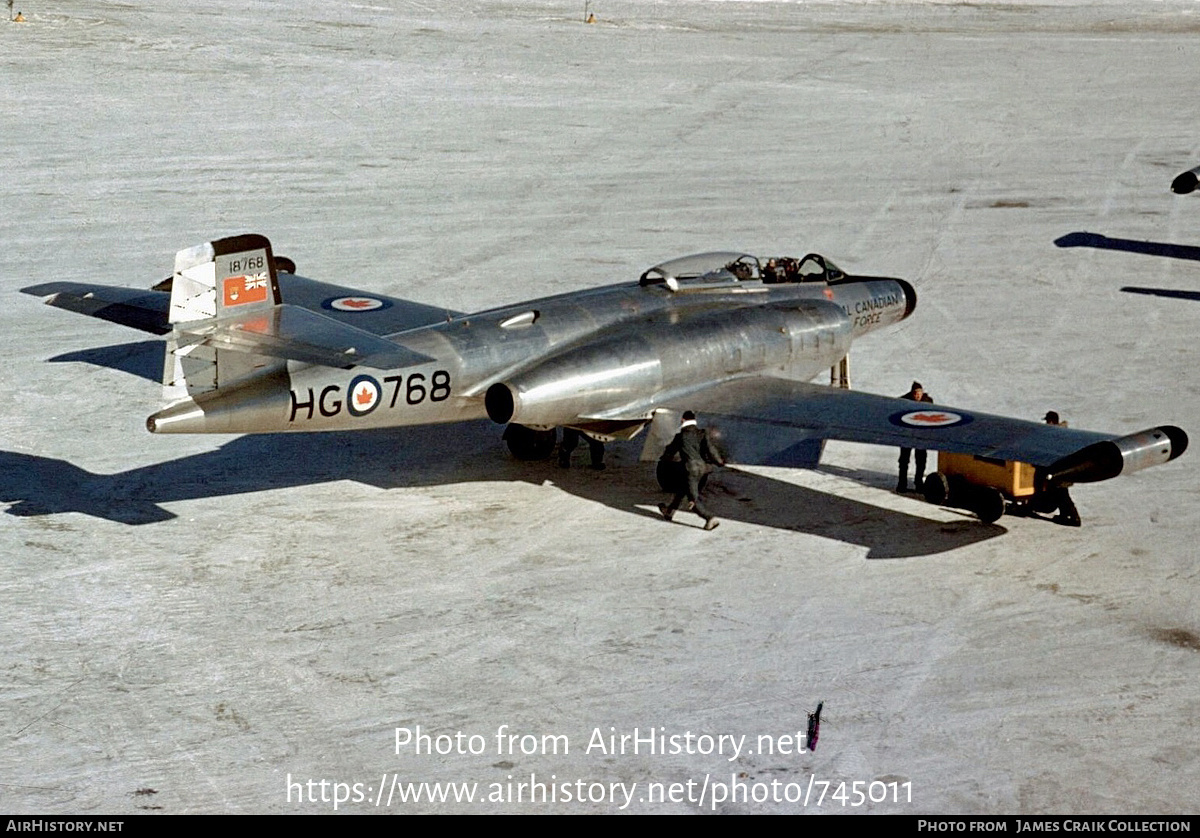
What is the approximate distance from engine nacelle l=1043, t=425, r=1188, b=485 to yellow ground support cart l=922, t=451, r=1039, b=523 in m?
1.42

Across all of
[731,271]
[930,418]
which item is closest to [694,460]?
[930,418]

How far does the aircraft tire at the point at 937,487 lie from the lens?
71.8ft

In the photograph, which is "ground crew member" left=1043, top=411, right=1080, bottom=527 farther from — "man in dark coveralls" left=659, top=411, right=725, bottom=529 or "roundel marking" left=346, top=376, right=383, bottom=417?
"roundel marking" left=346, top=376, right=383, bottom=417

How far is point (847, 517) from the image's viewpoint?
72.0ft

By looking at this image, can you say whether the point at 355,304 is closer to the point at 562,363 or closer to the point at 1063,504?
the point at 562,363

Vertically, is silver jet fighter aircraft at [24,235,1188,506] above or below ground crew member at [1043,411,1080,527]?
above

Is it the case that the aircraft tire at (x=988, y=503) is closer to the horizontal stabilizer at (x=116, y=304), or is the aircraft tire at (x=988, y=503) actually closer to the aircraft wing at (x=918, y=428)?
the aircraft wing at (x=918, y=428)

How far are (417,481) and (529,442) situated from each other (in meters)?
1.88

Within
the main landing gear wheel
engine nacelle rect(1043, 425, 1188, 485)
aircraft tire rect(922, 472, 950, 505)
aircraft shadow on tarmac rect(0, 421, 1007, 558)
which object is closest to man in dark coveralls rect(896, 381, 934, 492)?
aircraft tire rect(922, 472, 950, 505)

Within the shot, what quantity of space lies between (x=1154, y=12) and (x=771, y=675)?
218 ft

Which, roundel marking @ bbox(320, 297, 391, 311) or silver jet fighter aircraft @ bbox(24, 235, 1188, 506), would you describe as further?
roundel marking @ bbox(320, 297, 391, 311)

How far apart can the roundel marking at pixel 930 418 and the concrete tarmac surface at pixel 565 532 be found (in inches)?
60.7

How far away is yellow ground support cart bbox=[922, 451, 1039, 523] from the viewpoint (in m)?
21.2

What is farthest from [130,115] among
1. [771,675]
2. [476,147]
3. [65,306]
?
[771,675]
